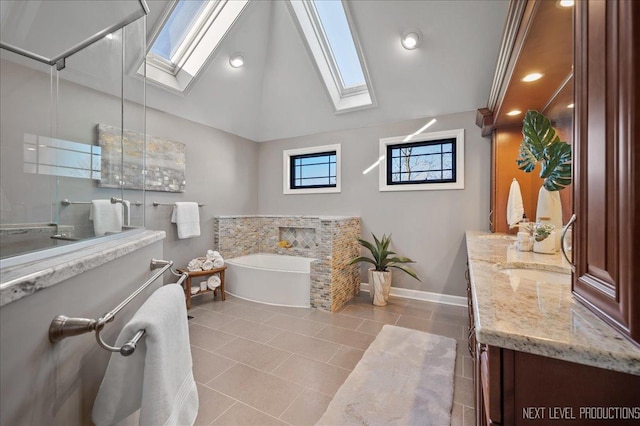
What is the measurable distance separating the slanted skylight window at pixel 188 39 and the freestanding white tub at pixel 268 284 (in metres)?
2.51

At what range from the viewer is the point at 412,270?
3.61 metres

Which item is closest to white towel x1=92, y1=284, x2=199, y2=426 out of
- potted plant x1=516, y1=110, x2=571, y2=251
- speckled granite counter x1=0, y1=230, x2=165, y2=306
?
speckled granite counter x1=0, y1=230, x2=165, y2=306

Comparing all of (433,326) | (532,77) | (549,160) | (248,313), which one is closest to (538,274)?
(549,160)

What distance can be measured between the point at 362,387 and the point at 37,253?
191 cm

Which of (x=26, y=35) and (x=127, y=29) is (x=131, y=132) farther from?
(x=26, y=35)

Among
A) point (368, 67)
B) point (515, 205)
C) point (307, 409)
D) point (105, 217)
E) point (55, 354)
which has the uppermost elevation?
point (368, 67)

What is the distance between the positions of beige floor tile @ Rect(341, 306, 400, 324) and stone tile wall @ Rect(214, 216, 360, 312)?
183 millimetres

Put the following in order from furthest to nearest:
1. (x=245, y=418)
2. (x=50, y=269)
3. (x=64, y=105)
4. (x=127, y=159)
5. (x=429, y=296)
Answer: (x=429, y=296)
(x=127, y=159)
(x=64, y=105)
(x=245, y=418)
(x=50, y=269)

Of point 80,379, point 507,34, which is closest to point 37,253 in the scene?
point 80,379

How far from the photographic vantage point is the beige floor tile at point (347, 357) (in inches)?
83.7

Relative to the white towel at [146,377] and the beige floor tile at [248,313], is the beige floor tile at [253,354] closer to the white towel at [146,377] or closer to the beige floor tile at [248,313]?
the beige floor tile at [248,313]

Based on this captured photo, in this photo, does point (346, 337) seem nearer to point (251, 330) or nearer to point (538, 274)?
point (251, 330)

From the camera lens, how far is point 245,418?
5.21ft

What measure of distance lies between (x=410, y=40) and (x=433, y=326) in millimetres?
3082
